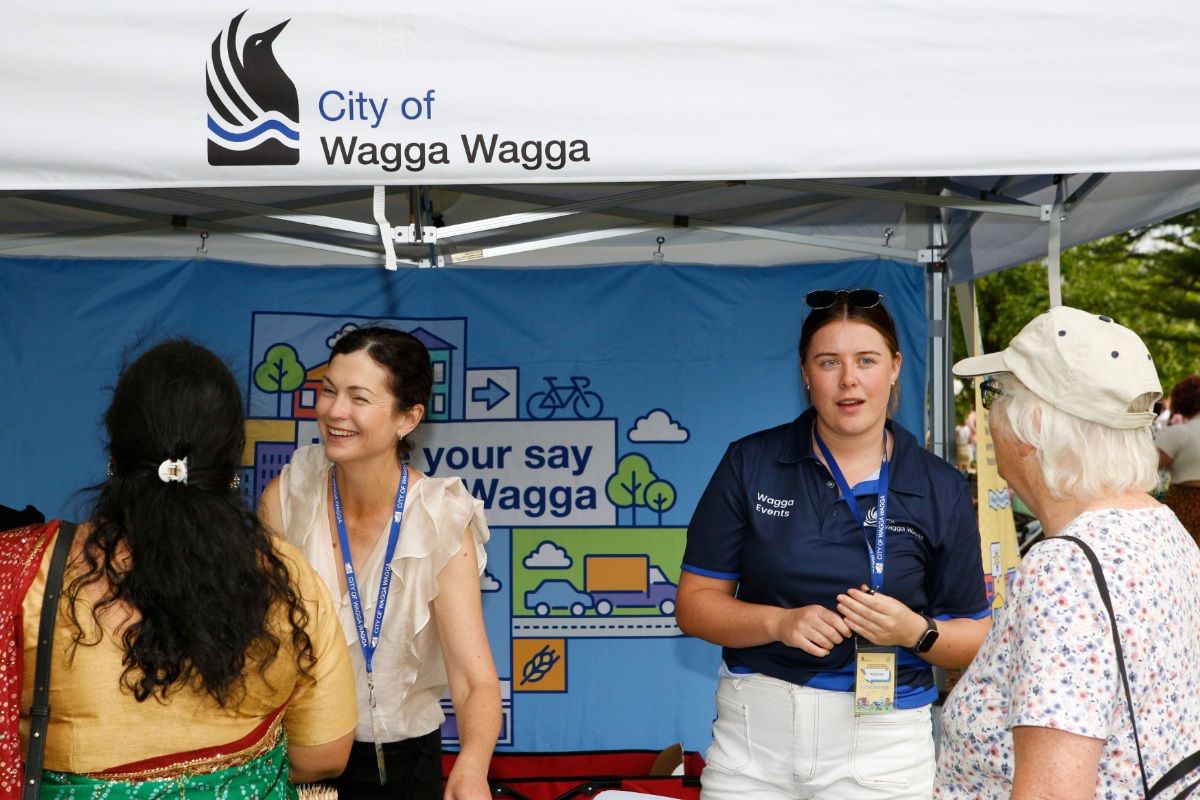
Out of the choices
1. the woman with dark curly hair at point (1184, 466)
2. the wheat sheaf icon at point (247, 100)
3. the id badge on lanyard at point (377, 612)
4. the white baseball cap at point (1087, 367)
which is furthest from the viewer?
the woman with dark curly hair at point (1184, 466)

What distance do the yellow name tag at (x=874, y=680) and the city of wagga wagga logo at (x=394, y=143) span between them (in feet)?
3.60

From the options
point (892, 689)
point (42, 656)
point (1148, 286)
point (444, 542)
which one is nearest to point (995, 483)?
point (892, 689)

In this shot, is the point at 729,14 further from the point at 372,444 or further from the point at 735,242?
the point at 735,242

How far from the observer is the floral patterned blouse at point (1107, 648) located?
1.34 m

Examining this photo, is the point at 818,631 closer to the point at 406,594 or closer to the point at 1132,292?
the point at 406,594

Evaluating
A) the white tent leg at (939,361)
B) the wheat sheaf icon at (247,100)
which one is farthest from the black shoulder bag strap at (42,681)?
the white tent leg at (939,361)

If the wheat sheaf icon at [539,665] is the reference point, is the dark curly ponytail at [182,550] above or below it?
above

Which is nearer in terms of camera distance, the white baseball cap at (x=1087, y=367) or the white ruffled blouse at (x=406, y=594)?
the white baseball cap at (x=1087, y=367)

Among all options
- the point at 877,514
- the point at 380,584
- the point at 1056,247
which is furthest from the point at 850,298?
the point at 380,584

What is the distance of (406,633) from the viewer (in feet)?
7.64

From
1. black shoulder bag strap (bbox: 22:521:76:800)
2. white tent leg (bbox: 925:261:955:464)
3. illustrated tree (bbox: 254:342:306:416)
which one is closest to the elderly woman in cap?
black shoulder bag strap (bbox: 22:521:76:800)

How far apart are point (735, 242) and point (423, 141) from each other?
84.8 inches

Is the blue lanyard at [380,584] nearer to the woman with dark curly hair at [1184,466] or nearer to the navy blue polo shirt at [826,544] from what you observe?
the navy blue polo shirt at [826,544]

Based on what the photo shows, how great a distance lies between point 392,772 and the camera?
235 cm
